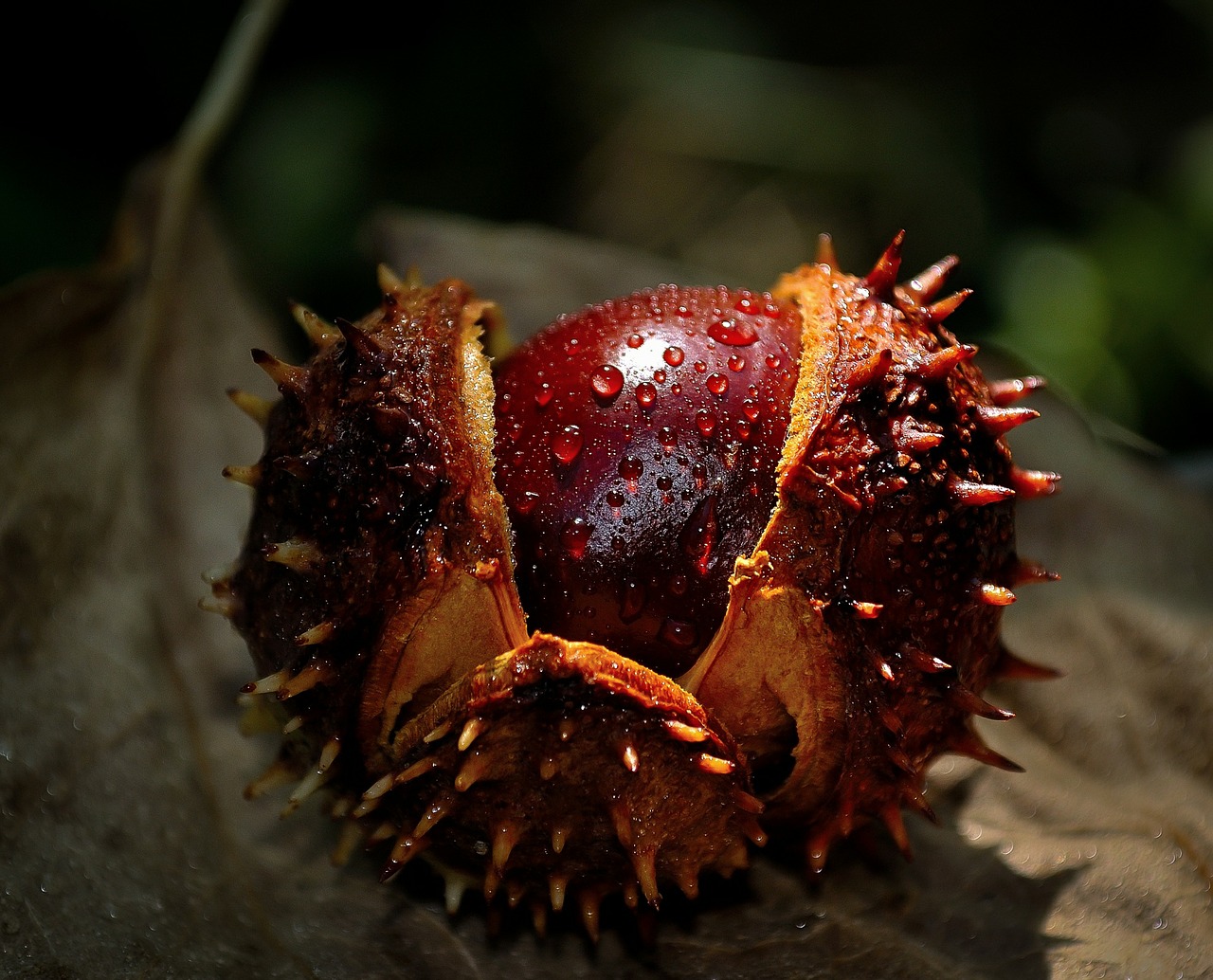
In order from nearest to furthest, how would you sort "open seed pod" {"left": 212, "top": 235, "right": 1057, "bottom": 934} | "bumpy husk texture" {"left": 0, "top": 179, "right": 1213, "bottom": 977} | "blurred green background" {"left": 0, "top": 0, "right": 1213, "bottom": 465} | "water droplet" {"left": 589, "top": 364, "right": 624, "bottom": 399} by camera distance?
"open seed pod" {"left": 212, "top": 235, "right": 1057, "bottom": 934}, "water droplet" {"left": 589, "top": 364, "right": 624, "bottom": 399}, "bumpy husk texture" {"left": 0, "top": 179, "right": 1213, "bottom": 977}, "blurred green background" {"left": 0, "top": 0, "right": 1213, "bottom": 465}

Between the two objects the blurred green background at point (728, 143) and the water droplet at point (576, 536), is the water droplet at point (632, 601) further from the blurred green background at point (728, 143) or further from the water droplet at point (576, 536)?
the blurred green background at point (728, 143)

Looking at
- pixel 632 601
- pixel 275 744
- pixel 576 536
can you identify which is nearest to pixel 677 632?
pixel 632 601

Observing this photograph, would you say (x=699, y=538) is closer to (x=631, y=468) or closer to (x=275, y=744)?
(x=631, y=468)

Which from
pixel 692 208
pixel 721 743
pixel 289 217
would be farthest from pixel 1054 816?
pixel 692 208

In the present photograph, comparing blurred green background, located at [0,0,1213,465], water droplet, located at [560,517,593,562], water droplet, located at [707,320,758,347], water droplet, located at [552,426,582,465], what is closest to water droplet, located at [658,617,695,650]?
water droplet, located at [560,517,593,562]

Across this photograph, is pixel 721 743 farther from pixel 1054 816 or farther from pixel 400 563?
pixel 1054 816

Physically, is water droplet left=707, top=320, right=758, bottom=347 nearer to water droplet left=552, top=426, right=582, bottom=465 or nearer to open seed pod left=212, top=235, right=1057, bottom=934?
open seed pod left=212, top=235, right=1057, bottom=934
